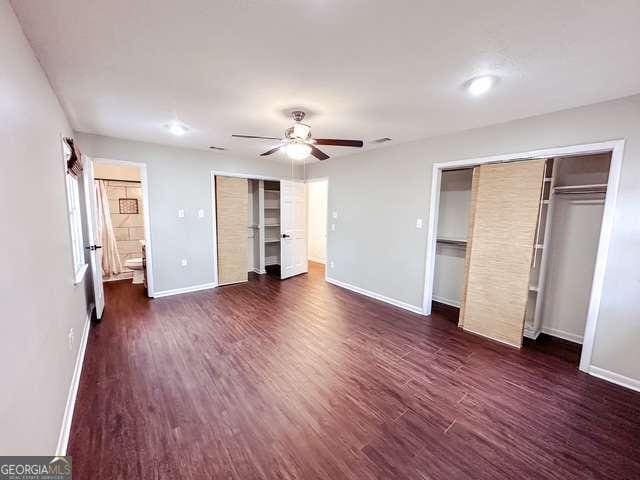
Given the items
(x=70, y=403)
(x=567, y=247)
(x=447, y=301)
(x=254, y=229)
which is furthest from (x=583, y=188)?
(x=254, y=229)

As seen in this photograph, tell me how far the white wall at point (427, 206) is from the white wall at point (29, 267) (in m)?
3.73

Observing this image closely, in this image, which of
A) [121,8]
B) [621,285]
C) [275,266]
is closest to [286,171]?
[275,266]

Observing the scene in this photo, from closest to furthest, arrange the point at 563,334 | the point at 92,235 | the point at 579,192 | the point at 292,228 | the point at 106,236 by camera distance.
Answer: the point at 579,192 < the point at 563,334 < the point at 92,235 < the point at 106,236 < the point at 292,228

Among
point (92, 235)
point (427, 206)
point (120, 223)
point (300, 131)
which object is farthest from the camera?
point (120, 223)

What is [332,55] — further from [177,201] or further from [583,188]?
[177,201]

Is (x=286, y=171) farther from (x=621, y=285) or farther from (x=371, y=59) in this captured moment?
(x=621, y=285)

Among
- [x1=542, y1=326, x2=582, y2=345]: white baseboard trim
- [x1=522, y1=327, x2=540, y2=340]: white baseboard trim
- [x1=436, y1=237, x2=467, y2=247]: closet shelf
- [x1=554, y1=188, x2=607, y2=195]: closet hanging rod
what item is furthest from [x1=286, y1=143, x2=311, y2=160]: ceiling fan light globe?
[x1=542, y1=326, x2=582, y2=345]: white baseboard trim

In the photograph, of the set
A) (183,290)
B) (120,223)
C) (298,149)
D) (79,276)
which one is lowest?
(183,290)

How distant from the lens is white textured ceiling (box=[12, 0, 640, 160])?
1.32 meters

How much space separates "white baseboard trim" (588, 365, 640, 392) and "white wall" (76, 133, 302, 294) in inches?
204

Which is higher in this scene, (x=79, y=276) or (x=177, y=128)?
(x=177, y=128)

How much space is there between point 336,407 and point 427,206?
8.95ft

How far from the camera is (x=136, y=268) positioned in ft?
16.1

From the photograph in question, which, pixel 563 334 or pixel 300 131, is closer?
pixel 300 131
